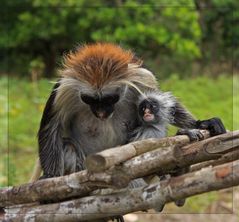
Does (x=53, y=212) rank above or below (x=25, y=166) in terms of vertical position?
below

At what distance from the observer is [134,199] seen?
4.04m

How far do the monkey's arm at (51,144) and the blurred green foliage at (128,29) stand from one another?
413 inches

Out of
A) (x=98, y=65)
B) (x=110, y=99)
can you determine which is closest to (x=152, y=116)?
(x=110, y=99)

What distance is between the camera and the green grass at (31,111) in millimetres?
9719

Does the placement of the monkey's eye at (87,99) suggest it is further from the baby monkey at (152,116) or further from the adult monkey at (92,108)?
the baby monkey at (152,116)

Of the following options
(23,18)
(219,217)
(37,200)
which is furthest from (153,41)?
(37,200)

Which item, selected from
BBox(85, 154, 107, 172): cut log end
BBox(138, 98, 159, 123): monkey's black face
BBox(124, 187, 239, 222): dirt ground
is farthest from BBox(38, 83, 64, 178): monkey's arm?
BBox(124, 187, 239, 222): dirt ground

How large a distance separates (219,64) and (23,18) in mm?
6630

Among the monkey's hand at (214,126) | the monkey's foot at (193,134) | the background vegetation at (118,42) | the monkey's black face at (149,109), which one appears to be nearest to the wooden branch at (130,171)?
the monkey's foot at (193,134)

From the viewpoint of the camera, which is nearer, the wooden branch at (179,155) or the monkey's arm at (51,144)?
the wooden branch at (179,155)

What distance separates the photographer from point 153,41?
1881 centimetres

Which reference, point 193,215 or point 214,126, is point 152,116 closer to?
point 214,126

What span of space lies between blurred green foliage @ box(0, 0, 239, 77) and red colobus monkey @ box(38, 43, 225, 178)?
10.3 metres

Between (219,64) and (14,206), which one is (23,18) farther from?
(14,206)
